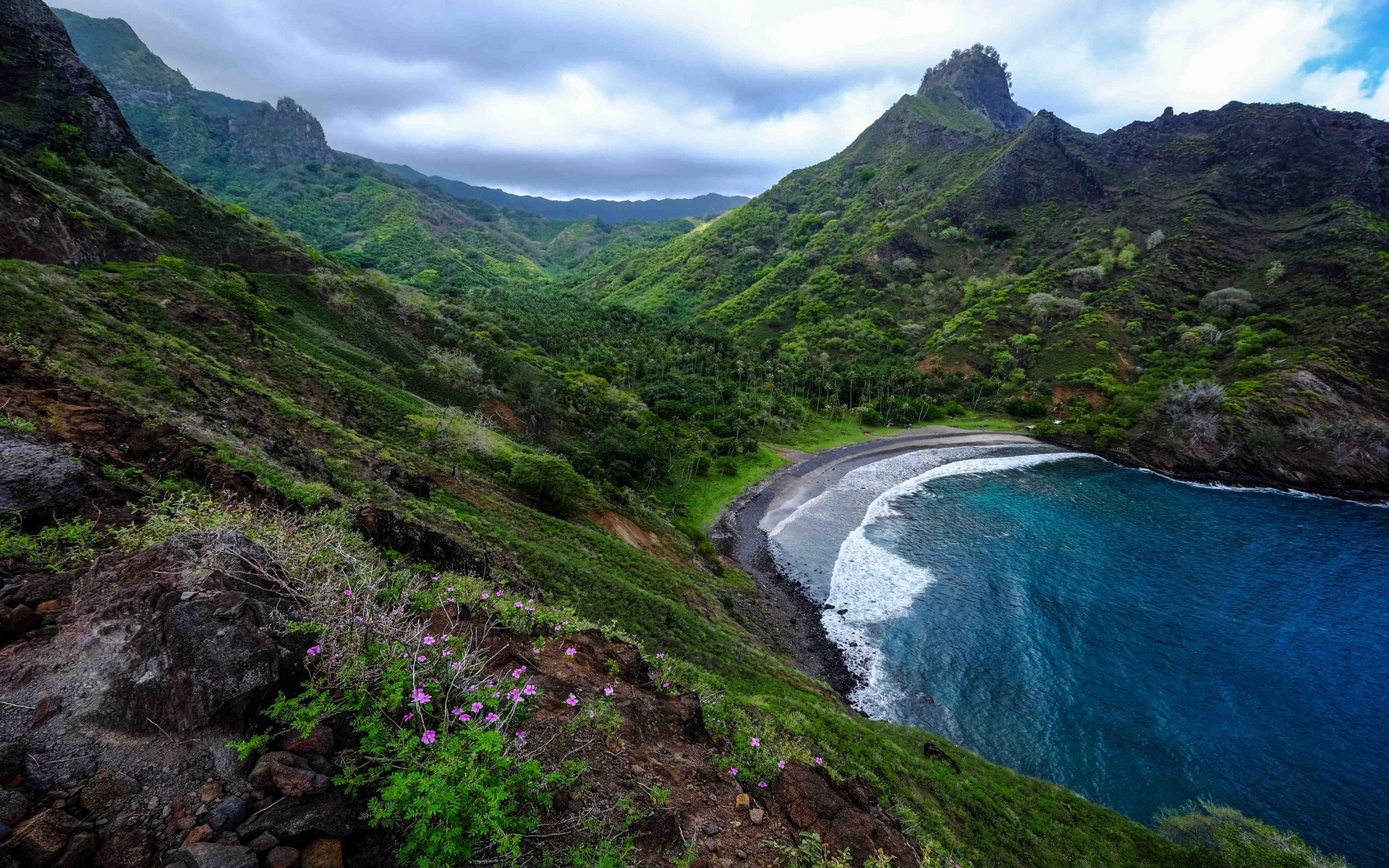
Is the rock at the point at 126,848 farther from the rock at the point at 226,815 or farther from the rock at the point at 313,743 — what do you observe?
the rock at the point at 313,743

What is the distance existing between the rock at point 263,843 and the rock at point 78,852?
93 centimetres

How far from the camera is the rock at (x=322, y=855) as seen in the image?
13.7 ft

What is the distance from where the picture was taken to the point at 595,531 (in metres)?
26.1

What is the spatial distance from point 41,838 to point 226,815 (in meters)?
0.99

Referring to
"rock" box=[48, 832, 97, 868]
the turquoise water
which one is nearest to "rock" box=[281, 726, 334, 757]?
"rock" box=[48, 832, 97, 868]

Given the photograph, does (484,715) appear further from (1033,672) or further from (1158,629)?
(1158,629)

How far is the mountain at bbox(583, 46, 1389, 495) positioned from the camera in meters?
66.1

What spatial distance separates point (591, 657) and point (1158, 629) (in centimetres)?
3951

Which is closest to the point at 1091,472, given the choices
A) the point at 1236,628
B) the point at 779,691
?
the point at 1236,628

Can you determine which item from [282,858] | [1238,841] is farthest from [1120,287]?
[282,858]

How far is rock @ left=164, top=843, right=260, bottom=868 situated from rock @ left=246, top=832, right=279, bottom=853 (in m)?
0.06

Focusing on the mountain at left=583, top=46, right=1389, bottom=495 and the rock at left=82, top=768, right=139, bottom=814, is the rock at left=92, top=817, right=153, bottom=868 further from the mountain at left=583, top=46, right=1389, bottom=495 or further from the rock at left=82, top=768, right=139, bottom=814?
the mountain at left=583, top=46, right=1389, bottom=495

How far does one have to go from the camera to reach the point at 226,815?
4.18 meters

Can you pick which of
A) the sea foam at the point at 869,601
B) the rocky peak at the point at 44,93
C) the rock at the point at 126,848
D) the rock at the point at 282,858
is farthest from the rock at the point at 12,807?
the rocky peak at the point at 44,93
